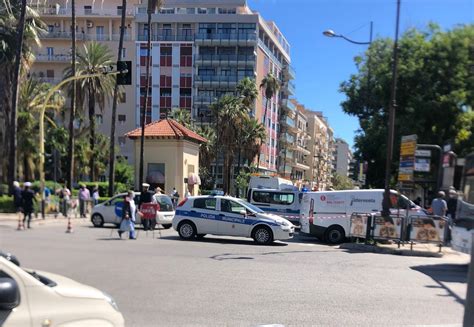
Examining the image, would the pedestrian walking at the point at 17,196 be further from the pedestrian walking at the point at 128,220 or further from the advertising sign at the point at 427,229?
the advertising sign at the point at 427,229

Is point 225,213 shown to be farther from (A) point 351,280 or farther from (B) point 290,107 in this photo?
(B) point 290,107

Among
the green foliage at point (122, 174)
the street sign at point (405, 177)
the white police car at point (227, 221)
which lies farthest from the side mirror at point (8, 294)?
the green foliage at point (122, 174)

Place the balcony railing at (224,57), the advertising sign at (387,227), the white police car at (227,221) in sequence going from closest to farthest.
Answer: the advertising sign at (387,227), the white police car at (227,221), the balcony railing at (224,57)

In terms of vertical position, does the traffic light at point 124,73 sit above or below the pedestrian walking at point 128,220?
above

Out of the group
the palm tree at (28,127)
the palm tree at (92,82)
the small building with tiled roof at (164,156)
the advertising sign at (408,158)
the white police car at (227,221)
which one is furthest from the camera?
the palm tree at (92,82)

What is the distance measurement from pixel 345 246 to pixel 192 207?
5.50 meters

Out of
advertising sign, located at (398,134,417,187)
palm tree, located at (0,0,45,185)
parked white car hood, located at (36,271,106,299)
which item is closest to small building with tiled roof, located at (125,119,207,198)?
palm tree, located at (0,0,45,185)

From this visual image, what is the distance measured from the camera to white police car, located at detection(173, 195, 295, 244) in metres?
16.2

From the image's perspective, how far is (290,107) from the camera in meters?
88.0

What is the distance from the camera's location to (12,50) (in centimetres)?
3055

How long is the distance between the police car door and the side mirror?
43.6 feet

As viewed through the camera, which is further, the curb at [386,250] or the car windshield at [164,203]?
the car windshield at [164,203]

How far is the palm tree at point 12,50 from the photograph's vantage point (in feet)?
89.7

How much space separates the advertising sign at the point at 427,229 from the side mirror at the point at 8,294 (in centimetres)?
1415
